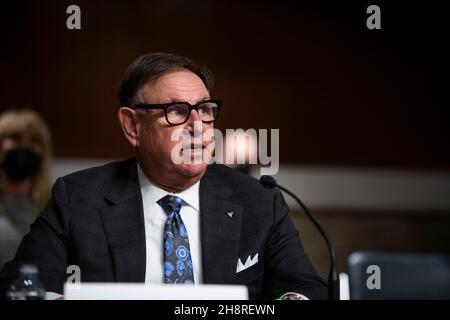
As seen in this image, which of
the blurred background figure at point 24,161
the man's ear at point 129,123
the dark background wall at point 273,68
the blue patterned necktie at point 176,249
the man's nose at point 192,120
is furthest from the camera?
the dark background wall at point 273,68

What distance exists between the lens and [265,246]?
2.31 m

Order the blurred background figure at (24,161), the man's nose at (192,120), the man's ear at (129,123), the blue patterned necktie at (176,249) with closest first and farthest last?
the blue patterned necktie at (176,249), the man's nose at (192,120), the man's ear at (129,123), the blurred background figure at (24,161)

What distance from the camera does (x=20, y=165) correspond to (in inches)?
136

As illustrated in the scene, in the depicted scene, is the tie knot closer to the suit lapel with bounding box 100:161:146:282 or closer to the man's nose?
the suit lapel with bounding box 100:161:146:282

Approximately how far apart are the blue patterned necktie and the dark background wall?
3.16m

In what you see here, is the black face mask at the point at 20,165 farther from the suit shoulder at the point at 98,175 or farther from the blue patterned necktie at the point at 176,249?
the blue patterned necktie at the point at 176,249

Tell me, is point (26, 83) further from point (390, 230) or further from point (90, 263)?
point (90, 263)

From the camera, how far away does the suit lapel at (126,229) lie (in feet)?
7.07

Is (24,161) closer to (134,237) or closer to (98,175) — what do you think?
(98,175)

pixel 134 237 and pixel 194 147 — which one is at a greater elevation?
pixel 194 147

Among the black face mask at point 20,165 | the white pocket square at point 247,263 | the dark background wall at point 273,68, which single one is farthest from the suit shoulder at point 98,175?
the dark background wall at point 273,68

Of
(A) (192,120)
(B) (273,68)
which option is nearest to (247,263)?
(A) (192,120)

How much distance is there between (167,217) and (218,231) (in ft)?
0.57

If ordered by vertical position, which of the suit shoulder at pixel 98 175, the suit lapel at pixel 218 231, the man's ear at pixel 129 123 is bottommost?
the suit lapel at pixel 218 231
